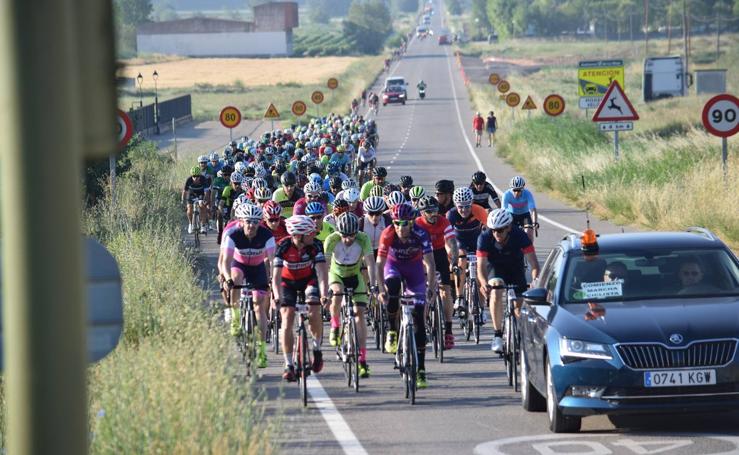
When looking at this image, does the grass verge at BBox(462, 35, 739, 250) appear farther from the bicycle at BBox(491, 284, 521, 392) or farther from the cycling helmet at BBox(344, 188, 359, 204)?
the bicycle at BBox(491, 284, 521, 392)

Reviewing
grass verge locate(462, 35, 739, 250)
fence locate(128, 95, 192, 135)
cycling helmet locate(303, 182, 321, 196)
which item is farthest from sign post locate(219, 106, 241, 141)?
fence locate(128, 95, 192, 135)

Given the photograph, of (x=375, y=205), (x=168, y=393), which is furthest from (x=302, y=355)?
(x=168, y=393)

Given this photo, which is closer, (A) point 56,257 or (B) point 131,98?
(A) point 56,257

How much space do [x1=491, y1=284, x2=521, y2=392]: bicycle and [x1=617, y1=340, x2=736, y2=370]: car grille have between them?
300 cm

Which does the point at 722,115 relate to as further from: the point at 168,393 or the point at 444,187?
the point at 168,393

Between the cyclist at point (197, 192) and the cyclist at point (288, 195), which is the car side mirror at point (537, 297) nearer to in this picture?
the cyclist at point (288, 195)

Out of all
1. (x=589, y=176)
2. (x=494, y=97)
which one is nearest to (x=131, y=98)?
(x=494, y=97)

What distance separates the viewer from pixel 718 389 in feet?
34.3

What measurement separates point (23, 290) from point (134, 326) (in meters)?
11.2

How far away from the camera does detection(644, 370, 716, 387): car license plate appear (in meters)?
10.4

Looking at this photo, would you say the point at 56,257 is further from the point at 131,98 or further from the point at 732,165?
the point at 131,98

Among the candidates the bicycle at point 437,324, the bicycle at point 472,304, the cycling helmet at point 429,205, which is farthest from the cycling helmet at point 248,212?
the bicycle at point 472,304

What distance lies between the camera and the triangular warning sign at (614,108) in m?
30.0

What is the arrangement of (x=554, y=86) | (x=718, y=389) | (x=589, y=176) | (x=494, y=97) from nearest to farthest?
(x=718, y=389)
(x=589, y=176)
(x=494, y=97)
(x=554, y=86)
